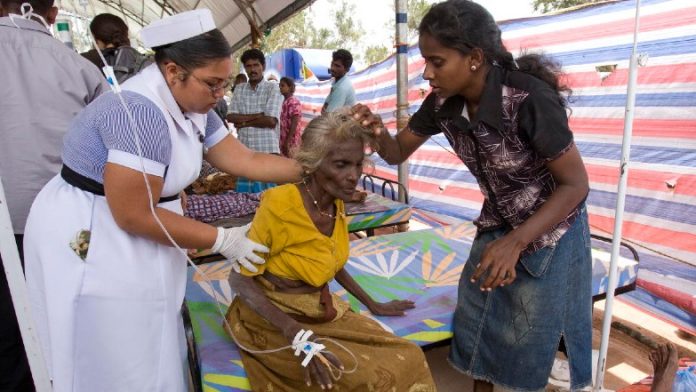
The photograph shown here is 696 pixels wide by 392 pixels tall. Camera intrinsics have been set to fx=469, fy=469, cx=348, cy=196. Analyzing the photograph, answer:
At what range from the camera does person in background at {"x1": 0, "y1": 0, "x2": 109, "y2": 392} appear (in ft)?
6.56

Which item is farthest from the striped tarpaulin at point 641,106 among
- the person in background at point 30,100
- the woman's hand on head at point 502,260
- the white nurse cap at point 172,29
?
the person in background at point 30,100

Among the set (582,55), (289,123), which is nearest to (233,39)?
(289,123)

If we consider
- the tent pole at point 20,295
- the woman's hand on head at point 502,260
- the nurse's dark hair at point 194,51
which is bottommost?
the woman's hand on head at point 502,260

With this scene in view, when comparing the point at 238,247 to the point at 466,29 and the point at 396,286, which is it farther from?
the point at 396,286

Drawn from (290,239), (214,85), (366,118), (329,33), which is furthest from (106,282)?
(329,33)

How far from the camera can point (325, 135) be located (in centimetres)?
194

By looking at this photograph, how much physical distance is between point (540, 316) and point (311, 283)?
3.21ft

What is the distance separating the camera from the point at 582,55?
12.8 feet

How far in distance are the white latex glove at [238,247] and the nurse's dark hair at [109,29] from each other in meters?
2.69

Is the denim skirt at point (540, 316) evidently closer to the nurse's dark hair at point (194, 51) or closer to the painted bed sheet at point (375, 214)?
the nurse's dark hair at point (194, 51)

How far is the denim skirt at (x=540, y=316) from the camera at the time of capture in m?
1.97

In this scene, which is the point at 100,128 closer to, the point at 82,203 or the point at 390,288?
the point at 82,203

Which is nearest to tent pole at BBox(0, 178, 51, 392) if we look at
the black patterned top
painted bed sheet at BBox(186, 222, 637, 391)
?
painted bed sheet at BBox(186, 222, 637, 391)

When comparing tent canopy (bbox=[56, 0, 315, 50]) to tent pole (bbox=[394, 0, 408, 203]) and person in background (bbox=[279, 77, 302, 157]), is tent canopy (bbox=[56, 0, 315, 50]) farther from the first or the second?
tent pole (bbox=[394, 0, 408, 203])
